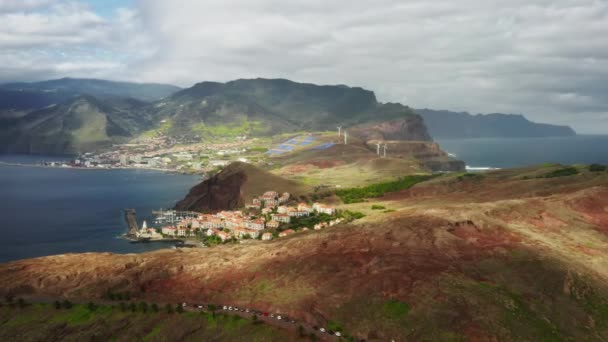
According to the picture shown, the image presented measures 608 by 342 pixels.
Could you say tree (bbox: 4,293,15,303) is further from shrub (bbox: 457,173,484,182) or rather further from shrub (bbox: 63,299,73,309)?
shrub (bbox: 457,173,484,182)

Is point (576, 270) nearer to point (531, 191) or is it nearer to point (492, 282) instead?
point (492, 282)

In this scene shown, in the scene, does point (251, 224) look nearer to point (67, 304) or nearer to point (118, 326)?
point (67, 304)

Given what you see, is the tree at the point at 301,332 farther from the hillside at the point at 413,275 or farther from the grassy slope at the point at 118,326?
the hillside at the point at 413,275

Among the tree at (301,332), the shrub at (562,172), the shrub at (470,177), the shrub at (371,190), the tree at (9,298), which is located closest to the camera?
the tree at (301,332)

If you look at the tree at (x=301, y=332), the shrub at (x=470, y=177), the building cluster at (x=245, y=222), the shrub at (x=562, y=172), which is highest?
the shrub at (x=562, y=172)

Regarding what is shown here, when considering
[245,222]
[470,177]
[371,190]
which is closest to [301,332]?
[245,222]

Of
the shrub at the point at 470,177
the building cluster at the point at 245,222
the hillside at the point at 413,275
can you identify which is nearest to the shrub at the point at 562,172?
the shrub at the point at 470,177

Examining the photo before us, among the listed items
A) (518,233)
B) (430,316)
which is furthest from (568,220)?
(430,316)
